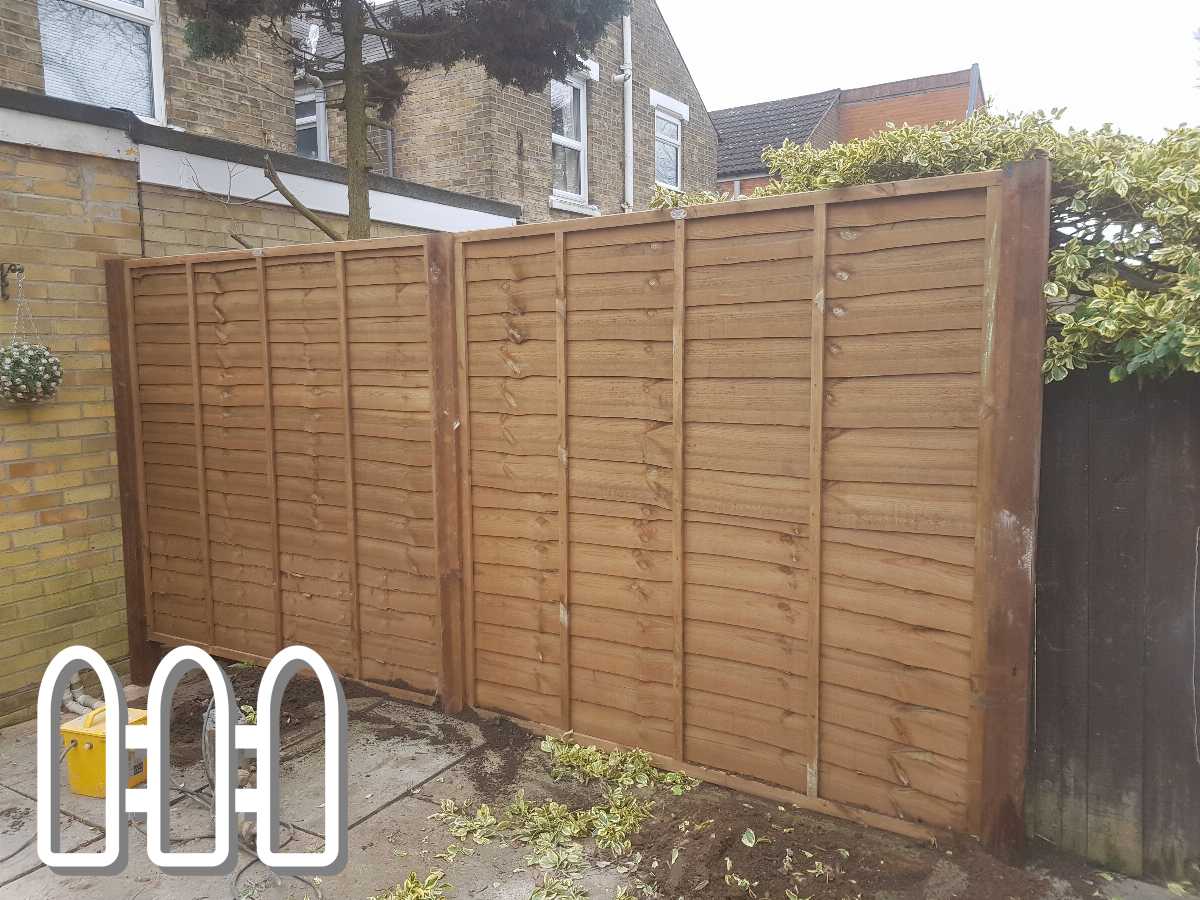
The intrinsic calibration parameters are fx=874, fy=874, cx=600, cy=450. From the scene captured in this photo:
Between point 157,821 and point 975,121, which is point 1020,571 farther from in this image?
point 157,821

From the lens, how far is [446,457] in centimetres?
437

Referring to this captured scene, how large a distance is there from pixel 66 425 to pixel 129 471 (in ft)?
1.51

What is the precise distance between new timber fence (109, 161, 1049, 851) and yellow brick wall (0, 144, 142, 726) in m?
0.17

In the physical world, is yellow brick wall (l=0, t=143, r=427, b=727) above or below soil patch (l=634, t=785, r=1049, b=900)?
above

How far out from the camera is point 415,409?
4.45m

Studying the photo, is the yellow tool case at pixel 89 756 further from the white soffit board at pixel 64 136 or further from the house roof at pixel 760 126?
the house roof at pixel 760 126

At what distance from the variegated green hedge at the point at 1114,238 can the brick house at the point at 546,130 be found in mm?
7737

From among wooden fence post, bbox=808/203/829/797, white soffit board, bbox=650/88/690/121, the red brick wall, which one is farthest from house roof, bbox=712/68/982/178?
wooden fence post, bbox=808/203/829/797

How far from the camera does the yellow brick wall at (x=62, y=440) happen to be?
473cm

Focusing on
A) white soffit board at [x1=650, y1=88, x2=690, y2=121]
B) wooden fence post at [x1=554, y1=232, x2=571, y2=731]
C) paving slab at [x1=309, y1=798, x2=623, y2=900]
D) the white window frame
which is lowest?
paving slab at [x1=309, y1=798, x2=623, y2=900]

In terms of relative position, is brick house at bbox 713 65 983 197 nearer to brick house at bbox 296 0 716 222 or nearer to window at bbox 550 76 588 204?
brick house at bbox 296 0 716 222

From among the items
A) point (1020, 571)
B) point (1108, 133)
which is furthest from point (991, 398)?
point (1108, 133)

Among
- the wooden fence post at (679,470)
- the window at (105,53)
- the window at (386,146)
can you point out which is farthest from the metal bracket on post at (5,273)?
the window at (386,146)

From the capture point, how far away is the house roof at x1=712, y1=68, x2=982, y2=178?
61.6ft
